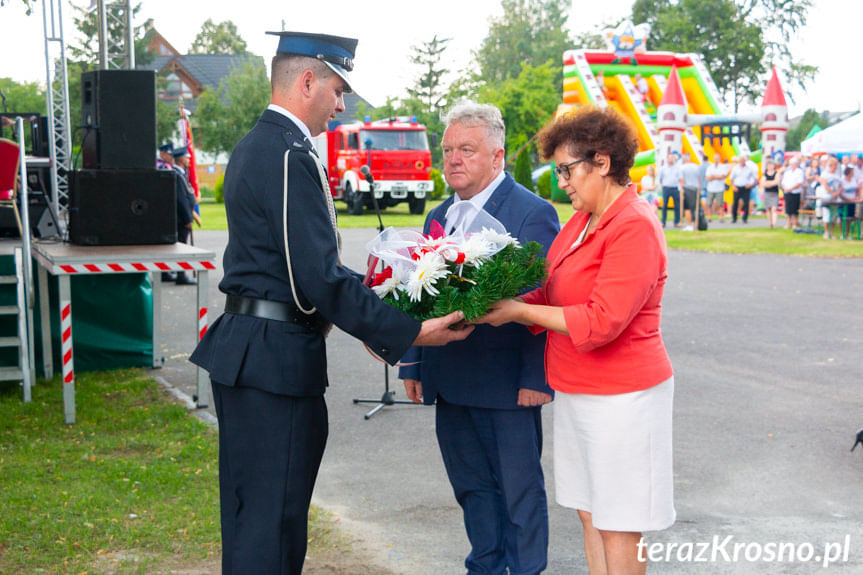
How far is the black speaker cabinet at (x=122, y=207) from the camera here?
25.8ft

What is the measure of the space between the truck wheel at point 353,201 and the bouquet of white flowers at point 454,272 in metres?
28.7

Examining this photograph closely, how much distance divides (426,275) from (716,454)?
11.7 ft

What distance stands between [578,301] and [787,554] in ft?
6.68

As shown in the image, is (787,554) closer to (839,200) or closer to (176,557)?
(176,557)

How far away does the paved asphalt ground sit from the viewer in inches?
171

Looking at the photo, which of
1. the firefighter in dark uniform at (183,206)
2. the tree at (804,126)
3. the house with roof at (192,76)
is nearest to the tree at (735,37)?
the tree at (804,126)

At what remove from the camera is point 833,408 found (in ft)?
22.6

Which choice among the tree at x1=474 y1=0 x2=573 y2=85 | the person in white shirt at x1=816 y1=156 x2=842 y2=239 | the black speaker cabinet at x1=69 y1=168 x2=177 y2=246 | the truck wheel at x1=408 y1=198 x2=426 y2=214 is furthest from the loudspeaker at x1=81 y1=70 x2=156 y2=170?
the tree at x1=474 y1=0 x2=573 y2=85

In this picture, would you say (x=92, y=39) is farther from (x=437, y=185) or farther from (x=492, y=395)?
(x=492, y=395)

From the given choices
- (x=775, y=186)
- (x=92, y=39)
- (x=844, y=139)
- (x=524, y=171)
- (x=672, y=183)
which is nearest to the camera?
(x=844, y=139)

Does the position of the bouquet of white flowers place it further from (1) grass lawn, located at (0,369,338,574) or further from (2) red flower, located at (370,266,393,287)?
(1) grass lawn, located at (0,369,338,574)

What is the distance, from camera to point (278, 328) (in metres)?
2.95

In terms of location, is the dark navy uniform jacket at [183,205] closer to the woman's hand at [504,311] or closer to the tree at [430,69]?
the woman's hand at [504,311]

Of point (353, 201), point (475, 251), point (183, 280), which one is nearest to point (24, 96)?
point (353, 201)
